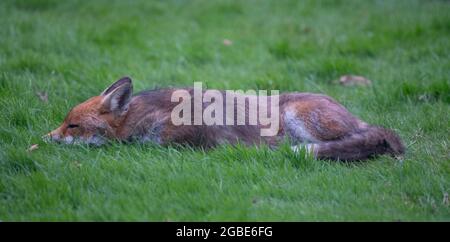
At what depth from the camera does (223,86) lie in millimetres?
8555

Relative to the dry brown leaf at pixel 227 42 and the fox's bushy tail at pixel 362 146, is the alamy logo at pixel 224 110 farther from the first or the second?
the dry brown leaf at pixel 227 42

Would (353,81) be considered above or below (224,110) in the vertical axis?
below

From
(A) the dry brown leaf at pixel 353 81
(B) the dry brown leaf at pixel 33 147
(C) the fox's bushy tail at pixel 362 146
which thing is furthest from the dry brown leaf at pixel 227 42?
(B) the dry brown leaf at pixel 33 147

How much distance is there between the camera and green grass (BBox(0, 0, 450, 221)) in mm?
5250

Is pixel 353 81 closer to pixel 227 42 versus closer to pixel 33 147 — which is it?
pixel 227 42

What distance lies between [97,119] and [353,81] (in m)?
4.14

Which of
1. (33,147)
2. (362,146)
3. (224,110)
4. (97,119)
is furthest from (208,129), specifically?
(33,147)

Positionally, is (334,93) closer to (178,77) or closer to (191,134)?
(178,77)

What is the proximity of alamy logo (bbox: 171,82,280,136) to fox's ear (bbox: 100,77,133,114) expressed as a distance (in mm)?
501

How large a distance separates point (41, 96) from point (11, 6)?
508cm

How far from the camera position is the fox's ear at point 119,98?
21.2 ft

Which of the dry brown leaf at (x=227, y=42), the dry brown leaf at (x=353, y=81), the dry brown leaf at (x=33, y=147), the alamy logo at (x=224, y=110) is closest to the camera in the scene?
the dry brown leaf at (x=33, y=147)

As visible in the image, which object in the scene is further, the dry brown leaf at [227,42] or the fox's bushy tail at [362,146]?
the dry brown leaf at [227,42]

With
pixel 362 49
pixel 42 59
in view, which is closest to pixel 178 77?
pixel 42 59
